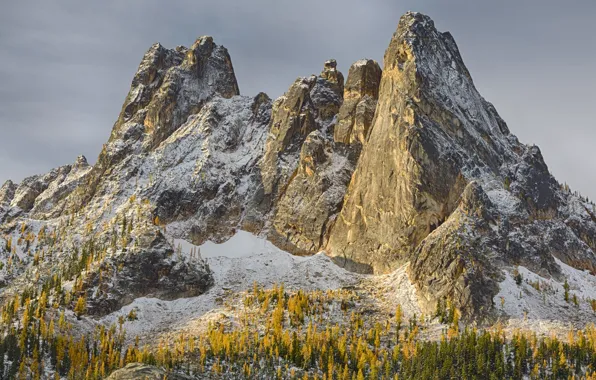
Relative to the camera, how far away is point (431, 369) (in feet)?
365

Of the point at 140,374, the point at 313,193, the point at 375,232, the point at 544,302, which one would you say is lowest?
the point at 140,374

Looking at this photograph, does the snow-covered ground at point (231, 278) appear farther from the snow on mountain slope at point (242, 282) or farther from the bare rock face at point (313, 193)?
the bare rock face at point (313, 193)

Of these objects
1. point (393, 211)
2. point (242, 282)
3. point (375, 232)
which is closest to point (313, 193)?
point (375, 232)

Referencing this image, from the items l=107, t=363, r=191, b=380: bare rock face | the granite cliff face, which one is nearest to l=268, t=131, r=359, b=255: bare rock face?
the granite cliff face

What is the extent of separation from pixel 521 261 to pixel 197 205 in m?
99.7

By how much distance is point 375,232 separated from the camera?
167m

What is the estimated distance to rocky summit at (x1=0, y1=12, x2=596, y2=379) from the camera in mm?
141000

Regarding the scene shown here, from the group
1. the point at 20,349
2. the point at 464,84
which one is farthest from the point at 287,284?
the point at 464,84

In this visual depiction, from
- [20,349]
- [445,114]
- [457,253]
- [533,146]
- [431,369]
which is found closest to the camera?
[431,369]

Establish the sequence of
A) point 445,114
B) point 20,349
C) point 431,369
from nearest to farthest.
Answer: point 431,369
point 20,349
point 445,114

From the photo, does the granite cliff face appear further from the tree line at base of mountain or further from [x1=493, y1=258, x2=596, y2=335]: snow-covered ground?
the tree line at base of mountain

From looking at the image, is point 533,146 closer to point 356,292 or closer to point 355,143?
point 355,143

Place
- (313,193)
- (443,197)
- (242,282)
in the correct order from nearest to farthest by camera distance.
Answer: (443,197)
(242,282)
(313,193)

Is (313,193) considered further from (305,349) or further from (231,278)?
(305,349)
